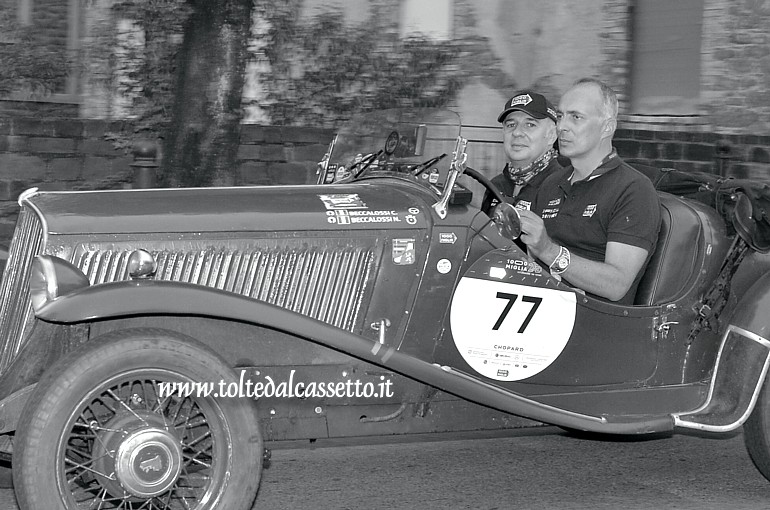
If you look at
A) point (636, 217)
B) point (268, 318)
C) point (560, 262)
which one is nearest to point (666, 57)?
point (636, 217)

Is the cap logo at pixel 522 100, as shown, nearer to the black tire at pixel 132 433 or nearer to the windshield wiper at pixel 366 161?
the windshield wiper at pixel 366 161

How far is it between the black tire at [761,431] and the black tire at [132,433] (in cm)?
235

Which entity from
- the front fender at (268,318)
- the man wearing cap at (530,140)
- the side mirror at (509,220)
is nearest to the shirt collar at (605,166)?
the man wearing cap at (530,140)

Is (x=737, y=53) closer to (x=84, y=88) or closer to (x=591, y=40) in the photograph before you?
(x=591, y=40)

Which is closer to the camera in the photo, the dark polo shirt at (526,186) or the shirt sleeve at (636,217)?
the shirt sleeve at (636,217)

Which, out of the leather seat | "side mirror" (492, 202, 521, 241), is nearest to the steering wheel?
"side mirror" (492, 202, 521, 241)

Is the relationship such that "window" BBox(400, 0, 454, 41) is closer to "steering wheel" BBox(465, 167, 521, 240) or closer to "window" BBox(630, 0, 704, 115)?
"window" BBox(630, 0, 704, 115)

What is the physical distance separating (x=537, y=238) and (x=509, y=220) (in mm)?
244

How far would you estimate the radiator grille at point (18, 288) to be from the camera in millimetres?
4207

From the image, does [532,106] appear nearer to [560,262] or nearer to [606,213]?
[606,213]

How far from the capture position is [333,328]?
13.3 ft

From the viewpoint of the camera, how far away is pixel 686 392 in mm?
4910

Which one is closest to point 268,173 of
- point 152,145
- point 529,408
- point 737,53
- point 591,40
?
point 152,145

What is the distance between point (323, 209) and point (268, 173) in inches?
203
